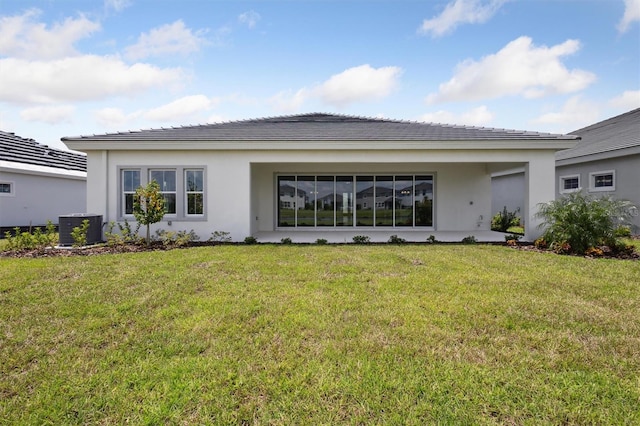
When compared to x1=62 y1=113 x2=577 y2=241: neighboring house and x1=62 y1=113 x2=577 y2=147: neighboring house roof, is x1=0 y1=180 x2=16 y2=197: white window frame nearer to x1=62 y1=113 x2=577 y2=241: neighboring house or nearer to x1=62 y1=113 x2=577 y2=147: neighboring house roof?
x1=62 y1=113 x2=577 y2=241: neighboring house

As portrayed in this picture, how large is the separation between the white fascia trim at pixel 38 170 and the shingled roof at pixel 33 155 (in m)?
0.42

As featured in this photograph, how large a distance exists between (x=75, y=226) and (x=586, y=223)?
1492 cm

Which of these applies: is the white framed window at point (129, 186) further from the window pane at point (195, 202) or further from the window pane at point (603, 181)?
the window pane at point (603, 181)

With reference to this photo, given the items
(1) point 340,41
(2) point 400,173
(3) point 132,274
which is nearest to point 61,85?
(1) point 340,41

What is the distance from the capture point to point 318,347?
339 cm

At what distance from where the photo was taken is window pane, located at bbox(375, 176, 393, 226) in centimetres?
1444

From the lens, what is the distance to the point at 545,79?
15547mm

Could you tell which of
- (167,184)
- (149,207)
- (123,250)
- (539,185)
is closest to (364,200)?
(539,185)

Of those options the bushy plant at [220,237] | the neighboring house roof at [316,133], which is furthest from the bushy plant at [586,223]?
the bushy plant at [220,237]

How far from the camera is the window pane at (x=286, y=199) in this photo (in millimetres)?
14531

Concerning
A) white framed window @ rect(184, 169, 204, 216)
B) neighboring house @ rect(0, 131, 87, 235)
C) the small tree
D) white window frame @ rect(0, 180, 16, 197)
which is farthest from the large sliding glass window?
white window frame @ rect(0, 180, 16, 197)

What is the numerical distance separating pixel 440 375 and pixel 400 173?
1221 centimetres

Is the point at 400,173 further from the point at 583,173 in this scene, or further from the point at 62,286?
the point at 62,286

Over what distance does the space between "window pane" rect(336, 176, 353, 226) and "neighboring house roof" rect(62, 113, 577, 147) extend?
245cm
